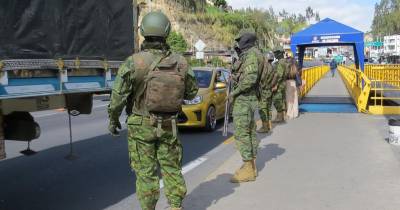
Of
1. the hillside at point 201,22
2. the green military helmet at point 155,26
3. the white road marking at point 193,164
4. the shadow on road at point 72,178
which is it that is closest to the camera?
the green military helmet at point 155,26

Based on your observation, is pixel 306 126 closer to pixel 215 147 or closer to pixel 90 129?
pixel 215 147

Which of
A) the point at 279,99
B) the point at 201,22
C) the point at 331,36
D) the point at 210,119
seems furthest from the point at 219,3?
the point at 210,119

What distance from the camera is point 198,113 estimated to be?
10852 mm

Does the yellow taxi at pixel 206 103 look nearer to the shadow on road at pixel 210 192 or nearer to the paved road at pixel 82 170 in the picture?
the paved road at pixel 82 170

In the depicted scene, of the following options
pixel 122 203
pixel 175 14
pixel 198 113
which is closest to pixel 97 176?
pixel 122 203

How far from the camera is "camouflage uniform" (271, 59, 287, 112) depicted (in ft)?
40.1

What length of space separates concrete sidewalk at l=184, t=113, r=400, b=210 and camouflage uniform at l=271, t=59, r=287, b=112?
1.85 metres

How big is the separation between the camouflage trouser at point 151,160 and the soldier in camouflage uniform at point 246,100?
80.3 inches

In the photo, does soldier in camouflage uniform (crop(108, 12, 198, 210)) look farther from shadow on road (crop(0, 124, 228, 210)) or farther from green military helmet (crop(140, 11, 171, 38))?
shadow on road (crop(0, 124, 228, 210))

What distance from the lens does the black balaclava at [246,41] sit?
648cm

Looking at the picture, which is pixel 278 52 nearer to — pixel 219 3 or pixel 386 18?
pixel 219 3

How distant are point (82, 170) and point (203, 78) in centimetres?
520

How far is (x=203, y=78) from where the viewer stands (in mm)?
12000

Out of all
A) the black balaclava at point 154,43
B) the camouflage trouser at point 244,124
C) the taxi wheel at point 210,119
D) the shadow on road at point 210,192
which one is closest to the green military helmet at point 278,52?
the taxi wheel at point 210,119
